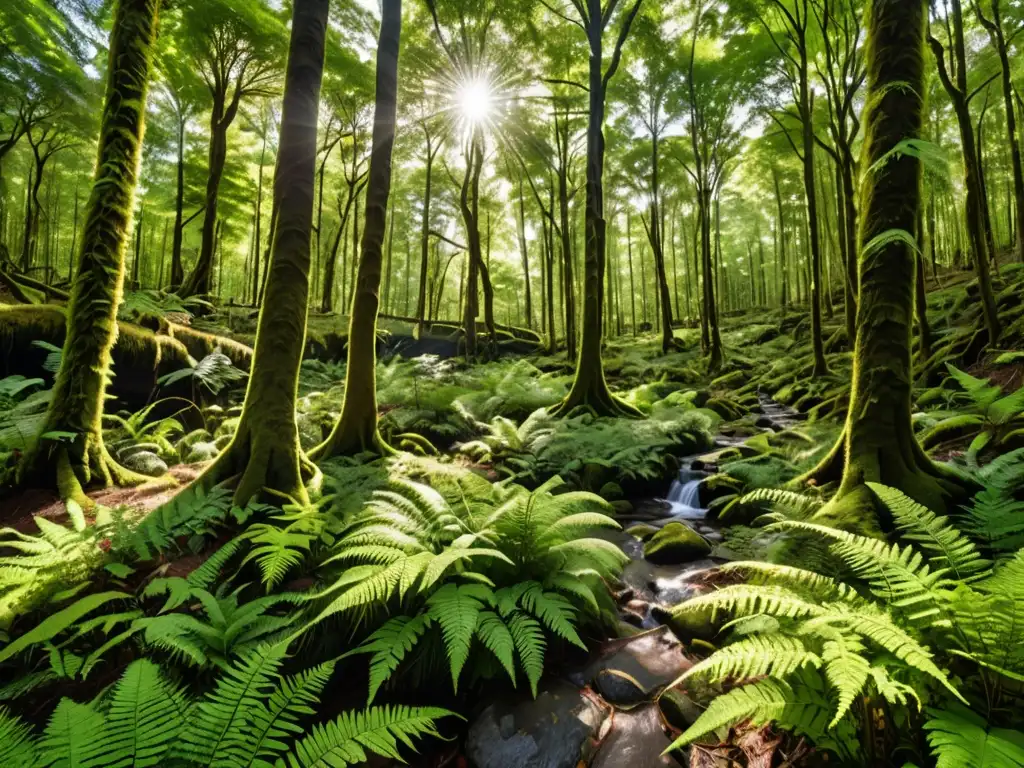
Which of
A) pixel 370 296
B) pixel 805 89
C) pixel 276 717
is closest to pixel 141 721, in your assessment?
pixel 276 717

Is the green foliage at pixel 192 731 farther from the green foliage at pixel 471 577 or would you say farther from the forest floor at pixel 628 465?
the forest floor at pixel 628 465

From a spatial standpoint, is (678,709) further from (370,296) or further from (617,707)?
(370,296)

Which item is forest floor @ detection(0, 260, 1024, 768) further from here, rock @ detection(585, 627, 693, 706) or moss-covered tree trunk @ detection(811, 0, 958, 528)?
moss-covered tree trunk @ detection(811, 0, 958, 528)

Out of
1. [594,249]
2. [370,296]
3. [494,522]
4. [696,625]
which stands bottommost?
[696,625]

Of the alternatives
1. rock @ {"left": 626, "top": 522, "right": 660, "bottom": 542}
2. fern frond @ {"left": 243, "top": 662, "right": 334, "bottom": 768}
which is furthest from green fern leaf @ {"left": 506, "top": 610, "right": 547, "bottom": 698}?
rock @ {"left": 626, "top": 522, "right": 660, "bottom": 542}

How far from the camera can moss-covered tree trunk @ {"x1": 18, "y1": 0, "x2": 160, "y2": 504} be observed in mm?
4570

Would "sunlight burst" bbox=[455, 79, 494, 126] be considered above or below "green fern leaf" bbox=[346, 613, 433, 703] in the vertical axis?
above

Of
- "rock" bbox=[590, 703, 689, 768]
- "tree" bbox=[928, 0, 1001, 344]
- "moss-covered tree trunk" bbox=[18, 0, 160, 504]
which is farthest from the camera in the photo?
"tree" bbox=[928, 0, 1001, 344]

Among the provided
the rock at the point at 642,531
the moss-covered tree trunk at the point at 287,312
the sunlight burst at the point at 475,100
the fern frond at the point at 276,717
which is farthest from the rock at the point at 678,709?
the sunlight burst at the point at 475,100

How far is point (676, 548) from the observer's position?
439 cm

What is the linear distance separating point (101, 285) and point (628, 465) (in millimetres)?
7047

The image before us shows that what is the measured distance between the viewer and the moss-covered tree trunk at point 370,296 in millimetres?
6180

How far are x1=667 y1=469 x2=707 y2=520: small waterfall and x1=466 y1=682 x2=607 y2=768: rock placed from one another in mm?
3636

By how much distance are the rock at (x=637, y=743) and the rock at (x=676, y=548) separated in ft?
6.43
